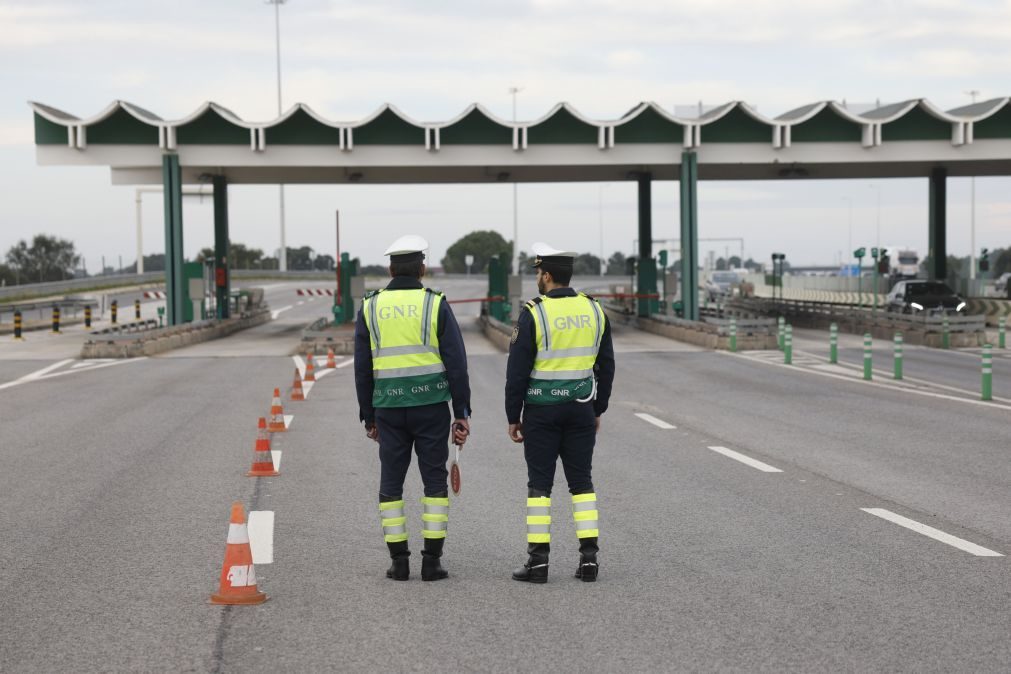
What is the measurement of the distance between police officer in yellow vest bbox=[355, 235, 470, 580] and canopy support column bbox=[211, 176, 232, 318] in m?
36.9

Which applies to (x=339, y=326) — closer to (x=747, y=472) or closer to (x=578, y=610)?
(x=747, y=472)

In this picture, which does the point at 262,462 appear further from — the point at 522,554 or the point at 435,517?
the point at 435,517

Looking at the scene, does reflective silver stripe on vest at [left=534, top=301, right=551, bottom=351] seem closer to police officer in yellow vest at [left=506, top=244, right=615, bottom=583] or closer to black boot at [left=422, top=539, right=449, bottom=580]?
police officer in yellow vest at [left=506, top=244, right=615, bottom=583]

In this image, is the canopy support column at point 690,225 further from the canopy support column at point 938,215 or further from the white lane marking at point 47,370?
the white lane marking at point 47,370

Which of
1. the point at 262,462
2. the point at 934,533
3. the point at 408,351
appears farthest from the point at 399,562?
the point at 262,462

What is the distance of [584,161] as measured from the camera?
37.7 meters

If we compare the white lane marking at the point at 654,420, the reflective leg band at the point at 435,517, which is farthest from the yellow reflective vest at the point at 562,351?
the white lane marking at the point at 654,420

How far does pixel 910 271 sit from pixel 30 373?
263 feet

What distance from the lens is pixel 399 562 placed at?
6820mm

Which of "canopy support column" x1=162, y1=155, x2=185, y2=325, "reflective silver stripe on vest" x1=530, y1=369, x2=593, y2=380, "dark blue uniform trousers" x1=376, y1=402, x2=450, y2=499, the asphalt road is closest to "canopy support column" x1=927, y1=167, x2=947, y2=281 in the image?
"canopy support column" x1=162, y1=155, x2=185, y2=325

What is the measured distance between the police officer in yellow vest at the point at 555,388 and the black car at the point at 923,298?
33.3 metres

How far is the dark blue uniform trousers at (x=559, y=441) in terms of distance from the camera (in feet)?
22.6

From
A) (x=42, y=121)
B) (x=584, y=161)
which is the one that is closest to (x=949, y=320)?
(x=584, y=161)

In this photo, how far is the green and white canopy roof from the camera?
36.3 m
